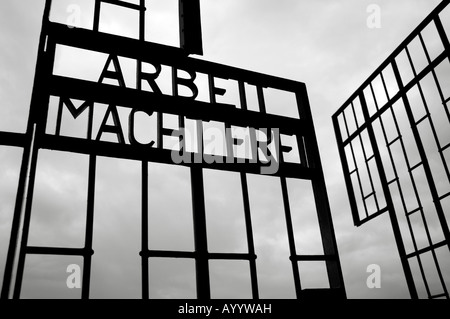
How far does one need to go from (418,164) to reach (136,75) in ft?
11.8

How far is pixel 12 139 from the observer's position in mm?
3352

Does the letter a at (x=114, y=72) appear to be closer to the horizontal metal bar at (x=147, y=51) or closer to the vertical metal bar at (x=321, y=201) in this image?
the horizontal metal bar at (x=147, y=51)

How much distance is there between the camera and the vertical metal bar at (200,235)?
3.80 m

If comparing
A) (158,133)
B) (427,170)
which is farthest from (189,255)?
(427,170)

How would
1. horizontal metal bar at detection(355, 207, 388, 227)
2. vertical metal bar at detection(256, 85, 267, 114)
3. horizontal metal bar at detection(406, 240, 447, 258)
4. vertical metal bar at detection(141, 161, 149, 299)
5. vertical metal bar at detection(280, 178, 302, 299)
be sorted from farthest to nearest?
1. horizontal metal bar at detection(355, 207, 388, 227)
2. vertical metal bar at detection(256, 85, 267, 114)
3. horizontal metal bar at detection(406, 240, 447, 258)
4. vertical metal bar at detection(280, 178, 302, 299)
5. vertical metal bar at detection(141, 161, 149, 299)

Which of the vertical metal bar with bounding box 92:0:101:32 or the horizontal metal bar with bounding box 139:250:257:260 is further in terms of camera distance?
the vertical metal bar with bounding box 92:0:101:32

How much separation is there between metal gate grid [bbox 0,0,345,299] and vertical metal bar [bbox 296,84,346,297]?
12 millimetres

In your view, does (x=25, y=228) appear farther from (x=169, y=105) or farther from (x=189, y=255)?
(x=169, y=105)

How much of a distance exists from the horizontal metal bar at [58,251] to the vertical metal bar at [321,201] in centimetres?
263

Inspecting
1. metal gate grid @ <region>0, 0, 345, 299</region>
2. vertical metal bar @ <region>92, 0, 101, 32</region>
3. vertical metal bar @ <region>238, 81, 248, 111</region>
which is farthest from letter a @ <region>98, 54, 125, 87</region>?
vertical metal bar @ <region>238, 81, 248, 111</region>

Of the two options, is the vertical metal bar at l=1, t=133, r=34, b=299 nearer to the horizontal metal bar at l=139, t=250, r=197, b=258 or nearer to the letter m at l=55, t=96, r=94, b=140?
the letter m at l=55, t=96, r=94, b=140

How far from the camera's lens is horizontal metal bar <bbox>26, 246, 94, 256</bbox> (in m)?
3.38
